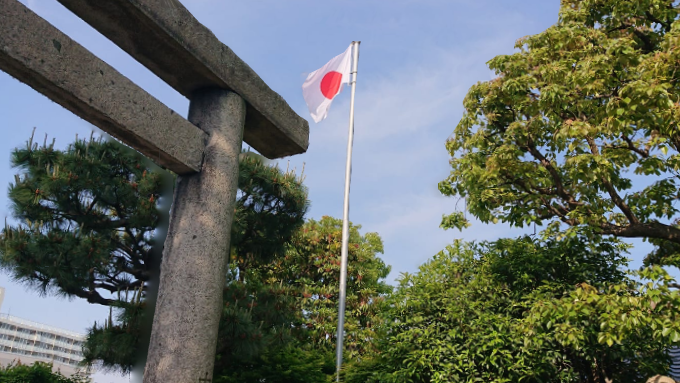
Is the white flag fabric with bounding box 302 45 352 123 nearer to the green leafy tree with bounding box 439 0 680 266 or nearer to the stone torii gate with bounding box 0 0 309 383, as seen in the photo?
the green leafy tree with bounding box 439 0 680 266

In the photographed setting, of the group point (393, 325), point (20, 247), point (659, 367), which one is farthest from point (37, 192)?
point (659, 367)

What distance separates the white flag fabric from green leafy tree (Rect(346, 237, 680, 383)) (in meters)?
4.18

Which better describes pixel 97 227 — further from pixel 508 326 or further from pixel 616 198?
pixel 616 198

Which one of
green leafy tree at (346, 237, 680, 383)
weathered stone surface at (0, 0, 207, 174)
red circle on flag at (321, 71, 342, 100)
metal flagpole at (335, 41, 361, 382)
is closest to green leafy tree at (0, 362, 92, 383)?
metal flagpole at (335, 41, 361, 382)

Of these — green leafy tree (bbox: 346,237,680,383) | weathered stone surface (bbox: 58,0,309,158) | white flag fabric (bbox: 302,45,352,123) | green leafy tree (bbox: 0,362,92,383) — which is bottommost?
green leafy tree (bbox: 0,362,92,383)

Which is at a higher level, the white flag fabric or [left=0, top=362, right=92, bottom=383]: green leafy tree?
the white flag fabric

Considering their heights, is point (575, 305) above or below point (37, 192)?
below

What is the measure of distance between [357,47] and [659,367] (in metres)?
8.44

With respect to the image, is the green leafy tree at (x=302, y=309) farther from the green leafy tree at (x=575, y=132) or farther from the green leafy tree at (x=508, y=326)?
the green leafy tree at (x=575, y=132)

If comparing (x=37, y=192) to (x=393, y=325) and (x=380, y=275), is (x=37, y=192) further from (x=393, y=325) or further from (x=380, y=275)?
(x=380, y=275)

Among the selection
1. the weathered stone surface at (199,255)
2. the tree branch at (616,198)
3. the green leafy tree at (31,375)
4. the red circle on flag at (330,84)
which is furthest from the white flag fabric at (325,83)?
the green leafy tree at (31,375)

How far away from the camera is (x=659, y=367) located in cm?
732

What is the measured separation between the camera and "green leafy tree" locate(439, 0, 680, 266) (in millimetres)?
6395

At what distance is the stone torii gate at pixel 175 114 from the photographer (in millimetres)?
3221
